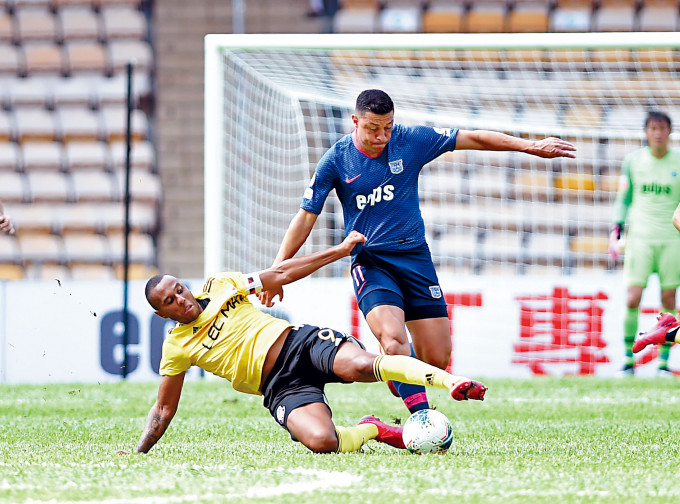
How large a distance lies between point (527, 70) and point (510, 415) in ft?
17.3

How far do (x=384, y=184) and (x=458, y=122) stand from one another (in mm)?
5445

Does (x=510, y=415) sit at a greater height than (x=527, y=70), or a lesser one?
lesser

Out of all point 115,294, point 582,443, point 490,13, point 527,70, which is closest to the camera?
point 582,443

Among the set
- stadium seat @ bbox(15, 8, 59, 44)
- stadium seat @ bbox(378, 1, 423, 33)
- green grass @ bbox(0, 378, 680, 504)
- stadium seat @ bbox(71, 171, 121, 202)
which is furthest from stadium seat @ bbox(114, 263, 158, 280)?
green grass @ bbox(0, 378, 680, 504)

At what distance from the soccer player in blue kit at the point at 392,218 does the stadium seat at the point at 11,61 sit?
11.1m

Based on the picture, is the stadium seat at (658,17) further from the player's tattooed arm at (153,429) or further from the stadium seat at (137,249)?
the player's tattooed arm at (153,429)

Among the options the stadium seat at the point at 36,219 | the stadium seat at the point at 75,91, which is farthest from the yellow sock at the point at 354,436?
the stadium seat at the point at 75,91

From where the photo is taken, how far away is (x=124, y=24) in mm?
15391

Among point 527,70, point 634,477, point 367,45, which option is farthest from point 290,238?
point 527,70

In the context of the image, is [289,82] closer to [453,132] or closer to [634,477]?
[453,132]

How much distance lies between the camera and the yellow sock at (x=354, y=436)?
16.0 ft

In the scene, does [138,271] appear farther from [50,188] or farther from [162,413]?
[162,413]

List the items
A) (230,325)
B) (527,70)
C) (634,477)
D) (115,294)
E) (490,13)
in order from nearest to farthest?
(634,477) → (230,325) → (115,294) → (527,70) → (490,13)

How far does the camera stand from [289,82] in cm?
1079
